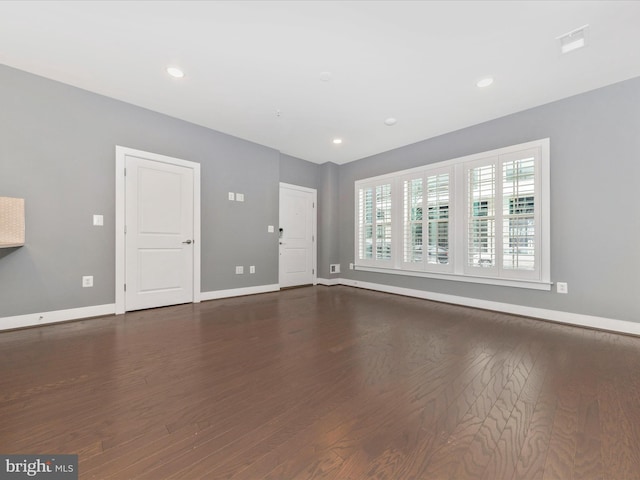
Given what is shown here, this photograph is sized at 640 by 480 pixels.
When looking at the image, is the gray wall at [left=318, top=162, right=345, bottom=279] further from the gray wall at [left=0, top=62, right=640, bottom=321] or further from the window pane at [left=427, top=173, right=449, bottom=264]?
the gray wall at [left=0, top=62, right=640, bottom=321]

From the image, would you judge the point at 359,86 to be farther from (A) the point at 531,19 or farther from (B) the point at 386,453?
(B) the point at 386,453

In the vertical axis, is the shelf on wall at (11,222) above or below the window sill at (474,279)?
above

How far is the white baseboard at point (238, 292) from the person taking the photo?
4.17 meters

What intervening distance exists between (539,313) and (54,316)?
559cm

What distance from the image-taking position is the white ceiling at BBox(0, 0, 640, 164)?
202 cm

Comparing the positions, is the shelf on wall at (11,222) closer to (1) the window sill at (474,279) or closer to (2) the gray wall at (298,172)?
(2) the gray wall at (298,172)

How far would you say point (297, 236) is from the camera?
552 cm

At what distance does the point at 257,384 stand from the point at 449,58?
318 cm

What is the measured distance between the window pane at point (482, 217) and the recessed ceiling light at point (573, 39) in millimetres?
1489

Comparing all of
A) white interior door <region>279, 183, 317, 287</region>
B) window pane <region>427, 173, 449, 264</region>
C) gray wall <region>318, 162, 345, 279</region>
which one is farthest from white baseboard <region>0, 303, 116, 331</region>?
window pane <region>427, 173, 449, 264</region>

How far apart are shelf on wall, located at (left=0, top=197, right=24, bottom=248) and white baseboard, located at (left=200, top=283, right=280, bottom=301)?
81.4 inches

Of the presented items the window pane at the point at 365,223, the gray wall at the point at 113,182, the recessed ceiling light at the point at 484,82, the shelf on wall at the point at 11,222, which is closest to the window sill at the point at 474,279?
the gray wall at the point at 113,182

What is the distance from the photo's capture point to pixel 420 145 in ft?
14.8

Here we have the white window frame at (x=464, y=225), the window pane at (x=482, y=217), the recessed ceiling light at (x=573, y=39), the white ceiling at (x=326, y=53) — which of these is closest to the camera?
the white ceiling at (x=326, y=53)
